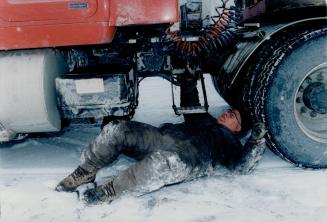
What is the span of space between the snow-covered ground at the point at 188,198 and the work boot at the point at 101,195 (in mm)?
37

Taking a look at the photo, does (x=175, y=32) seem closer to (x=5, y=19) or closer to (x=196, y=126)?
(x=196, y=126)

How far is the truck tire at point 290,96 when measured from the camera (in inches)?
102

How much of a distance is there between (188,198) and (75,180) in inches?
31.1

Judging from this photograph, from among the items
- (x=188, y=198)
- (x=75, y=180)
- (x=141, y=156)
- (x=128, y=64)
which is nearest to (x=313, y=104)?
(x=188, y=198)

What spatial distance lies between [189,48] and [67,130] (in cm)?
174

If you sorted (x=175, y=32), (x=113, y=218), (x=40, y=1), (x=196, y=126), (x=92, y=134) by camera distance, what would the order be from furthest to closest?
(x=92, y=134) → (x=175, y=32) → (x=196, y=126) → (x=40, y=1) → (x=113, y=218)

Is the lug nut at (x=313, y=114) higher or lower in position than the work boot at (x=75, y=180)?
higher

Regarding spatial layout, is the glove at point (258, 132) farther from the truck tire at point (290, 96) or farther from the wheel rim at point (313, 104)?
A: the wheel rim at point (313, 104)

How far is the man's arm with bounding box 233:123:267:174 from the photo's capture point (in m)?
2.50

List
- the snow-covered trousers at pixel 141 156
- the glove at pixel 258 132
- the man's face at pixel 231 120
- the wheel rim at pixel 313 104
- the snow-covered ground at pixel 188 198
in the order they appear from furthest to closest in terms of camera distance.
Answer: the man's face at pixel 231 120
the wheel rim at pixel 313 104
the glove at pixel 258 132
the snow-covered trousers at pixel 141 156
the snow-covered ground at pixel 188 198

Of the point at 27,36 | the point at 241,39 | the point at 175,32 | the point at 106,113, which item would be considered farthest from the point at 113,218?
the point at 241,39

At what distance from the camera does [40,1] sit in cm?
248

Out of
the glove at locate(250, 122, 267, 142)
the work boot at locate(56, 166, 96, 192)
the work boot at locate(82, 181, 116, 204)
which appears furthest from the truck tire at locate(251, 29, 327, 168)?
the work boot at locate(56, 166, 96, 192)

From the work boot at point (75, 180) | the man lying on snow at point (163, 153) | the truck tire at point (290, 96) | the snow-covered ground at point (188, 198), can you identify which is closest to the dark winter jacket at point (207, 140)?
the man lying on snow at point (163, 153)
